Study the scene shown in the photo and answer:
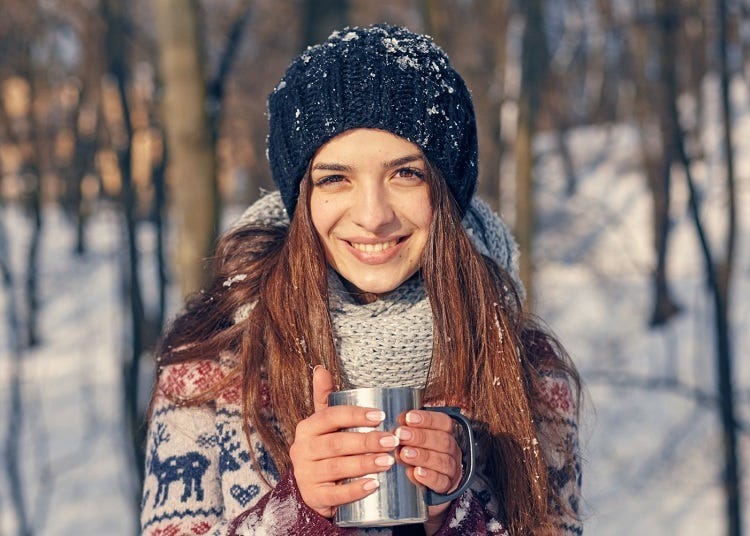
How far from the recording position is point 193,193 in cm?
422

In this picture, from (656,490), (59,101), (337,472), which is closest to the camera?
(337,472)

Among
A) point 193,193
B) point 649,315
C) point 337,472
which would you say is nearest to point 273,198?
point 337,472

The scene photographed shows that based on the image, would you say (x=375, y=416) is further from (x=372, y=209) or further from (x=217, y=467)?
(x=217, y=467)

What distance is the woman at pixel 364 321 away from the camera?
2.14m

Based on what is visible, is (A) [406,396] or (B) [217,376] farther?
(B) [217,376]

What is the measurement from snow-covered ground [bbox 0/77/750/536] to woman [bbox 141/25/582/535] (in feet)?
13.1

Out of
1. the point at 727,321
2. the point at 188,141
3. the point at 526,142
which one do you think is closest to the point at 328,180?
the point at 188,141

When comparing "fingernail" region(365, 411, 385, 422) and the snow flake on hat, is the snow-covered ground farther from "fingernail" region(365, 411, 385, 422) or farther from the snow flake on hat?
"fingernail" region(365, 411, 385, 422)

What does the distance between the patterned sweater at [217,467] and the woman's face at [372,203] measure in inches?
16.8

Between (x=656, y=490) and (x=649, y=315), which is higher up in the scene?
(x=649, y=315)

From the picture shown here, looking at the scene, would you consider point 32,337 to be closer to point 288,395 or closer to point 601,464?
point 601,464

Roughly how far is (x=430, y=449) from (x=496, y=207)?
8.78 metres

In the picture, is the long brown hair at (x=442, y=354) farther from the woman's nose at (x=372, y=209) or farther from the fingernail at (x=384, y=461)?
the fingernail at (x=384, y=461)

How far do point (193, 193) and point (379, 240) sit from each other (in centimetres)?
227
